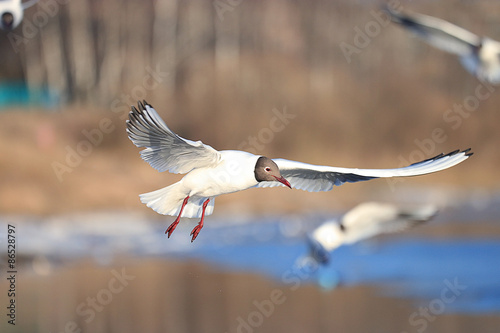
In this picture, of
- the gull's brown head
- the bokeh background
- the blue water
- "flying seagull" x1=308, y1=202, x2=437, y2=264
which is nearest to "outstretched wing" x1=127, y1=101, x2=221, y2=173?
the gull's brown head

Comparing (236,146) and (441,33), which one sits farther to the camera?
(236,146)

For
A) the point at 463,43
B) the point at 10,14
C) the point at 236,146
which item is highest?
the point at 236,146

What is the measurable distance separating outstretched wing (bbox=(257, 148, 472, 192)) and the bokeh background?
2319mm

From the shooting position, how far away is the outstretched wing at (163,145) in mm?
5762

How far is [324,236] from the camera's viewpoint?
1002 cm

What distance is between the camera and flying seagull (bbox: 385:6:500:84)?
959 centimetres

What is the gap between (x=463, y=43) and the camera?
973 cm

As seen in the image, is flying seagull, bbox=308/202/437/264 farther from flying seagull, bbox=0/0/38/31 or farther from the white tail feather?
flying seagull, bbox=0/0/38/31

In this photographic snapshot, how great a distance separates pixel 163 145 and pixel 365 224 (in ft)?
14.0

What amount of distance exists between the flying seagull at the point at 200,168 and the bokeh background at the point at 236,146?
274 cm

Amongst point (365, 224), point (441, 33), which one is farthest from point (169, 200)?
point (441, 33)

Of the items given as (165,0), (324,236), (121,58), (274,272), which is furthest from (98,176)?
(165,0)

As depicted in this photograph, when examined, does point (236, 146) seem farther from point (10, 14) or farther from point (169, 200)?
point (169, 200)

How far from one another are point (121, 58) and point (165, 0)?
2.51 m
